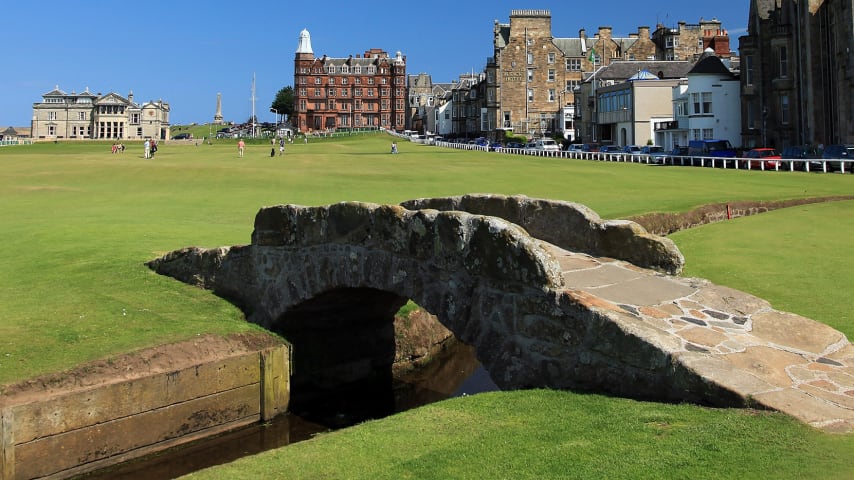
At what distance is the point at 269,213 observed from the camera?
14406 millimetres

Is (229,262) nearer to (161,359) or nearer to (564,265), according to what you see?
(161,359)

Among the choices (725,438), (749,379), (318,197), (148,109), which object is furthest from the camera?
(148,109)

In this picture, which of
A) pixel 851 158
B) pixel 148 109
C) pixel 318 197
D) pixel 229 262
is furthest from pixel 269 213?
pixel 148 109

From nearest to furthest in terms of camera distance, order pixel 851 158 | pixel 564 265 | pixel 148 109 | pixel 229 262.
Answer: pixel 564 265
pixel 229 262
pixel 851 158
pixel 148 109

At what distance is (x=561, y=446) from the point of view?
6773mm

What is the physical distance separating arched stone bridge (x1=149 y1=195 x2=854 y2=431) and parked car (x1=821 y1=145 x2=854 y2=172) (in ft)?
121

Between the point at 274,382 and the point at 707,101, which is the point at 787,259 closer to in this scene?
the point at 274,382

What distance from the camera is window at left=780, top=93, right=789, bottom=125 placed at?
63.5 metres

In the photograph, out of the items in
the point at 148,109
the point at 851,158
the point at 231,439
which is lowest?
the point at 231,439

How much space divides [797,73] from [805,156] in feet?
51.8

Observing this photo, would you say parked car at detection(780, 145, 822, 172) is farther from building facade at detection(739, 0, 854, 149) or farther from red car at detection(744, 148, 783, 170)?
building facade at detection(739, 0, 854, 149)

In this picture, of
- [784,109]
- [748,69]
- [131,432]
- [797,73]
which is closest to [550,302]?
[131,432]

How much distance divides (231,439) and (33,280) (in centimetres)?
667

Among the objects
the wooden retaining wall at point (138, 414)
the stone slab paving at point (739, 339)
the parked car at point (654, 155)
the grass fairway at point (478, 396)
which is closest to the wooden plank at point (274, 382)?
the wooden retaining wall at point (138, 414)
